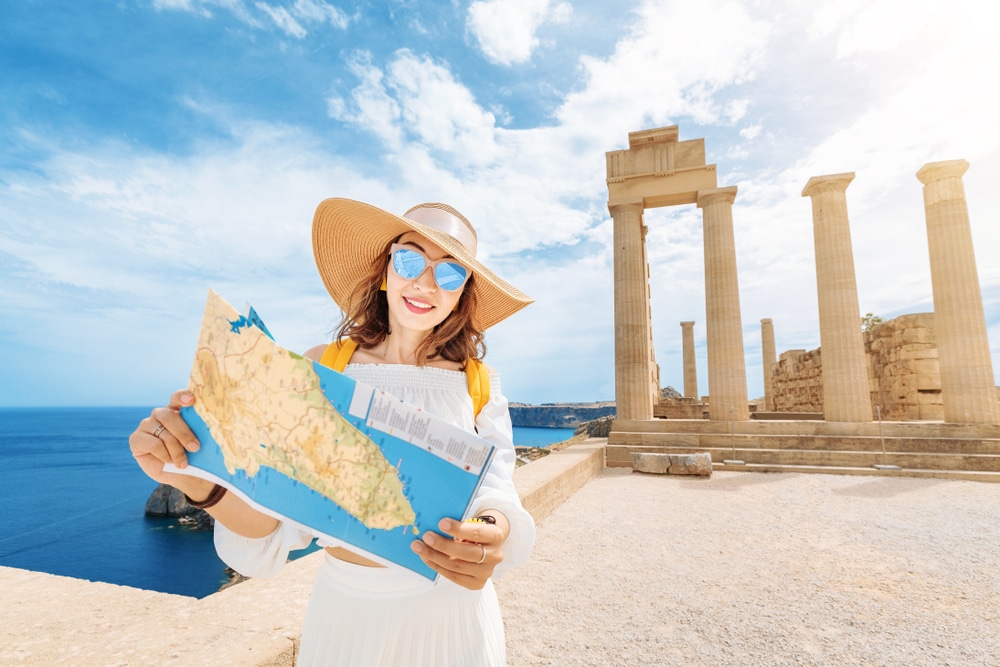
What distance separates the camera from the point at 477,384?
1328 mm

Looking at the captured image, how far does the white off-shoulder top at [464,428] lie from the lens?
111 cm

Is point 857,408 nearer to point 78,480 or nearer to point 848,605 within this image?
point 848,605

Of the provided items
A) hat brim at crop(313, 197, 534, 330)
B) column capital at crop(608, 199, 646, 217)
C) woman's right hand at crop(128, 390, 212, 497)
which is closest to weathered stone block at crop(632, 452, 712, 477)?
column capital at crop(608, 199, 646, 217)

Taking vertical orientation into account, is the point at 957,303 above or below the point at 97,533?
above

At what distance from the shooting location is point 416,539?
0.95 m

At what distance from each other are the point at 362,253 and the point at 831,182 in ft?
45.7

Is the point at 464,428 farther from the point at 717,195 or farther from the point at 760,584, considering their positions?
the point at 717,195

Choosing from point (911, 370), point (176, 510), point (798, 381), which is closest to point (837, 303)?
point (911, 370)

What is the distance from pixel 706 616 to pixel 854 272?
11.6 meters

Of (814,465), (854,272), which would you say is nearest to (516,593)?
(814,465)

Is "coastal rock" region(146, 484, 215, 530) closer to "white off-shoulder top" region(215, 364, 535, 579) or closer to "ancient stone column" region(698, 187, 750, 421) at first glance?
"ancient stone column" region(698, 187, 750, 421)

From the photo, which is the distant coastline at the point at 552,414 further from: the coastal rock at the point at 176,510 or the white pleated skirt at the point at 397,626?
the white pleated skirt at the point at 397,626

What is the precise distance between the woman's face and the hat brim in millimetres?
69

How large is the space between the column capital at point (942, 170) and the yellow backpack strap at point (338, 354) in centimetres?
1504
